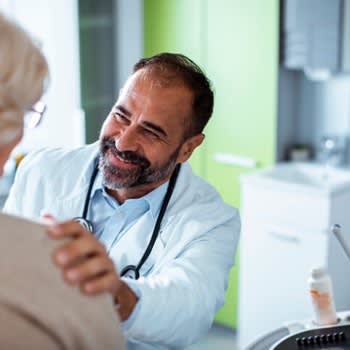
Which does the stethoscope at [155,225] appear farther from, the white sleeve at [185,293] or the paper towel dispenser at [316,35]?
the paper towel dispenser at [316,35]

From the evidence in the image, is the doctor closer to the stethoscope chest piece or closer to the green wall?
the stethoscope chest piece

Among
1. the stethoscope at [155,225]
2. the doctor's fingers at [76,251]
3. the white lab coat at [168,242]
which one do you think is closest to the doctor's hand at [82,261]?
the doctor's fingers at [76,251]

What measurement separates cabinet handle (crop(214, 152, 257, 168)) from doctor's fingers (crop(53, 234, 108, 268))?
2.50m

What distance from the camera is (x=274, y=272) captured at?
321 cm

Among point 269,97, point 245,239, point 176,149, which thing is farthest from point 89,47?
point 176,149

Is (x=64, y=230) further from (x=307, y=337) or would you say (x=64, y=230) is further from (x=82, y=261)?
(x=307, y=337)

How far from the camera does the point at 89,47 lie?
3.77 meters

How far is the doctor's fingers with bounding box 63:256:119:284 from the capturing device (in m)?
0.90

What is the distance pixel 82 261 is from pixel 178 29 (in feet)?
9.05

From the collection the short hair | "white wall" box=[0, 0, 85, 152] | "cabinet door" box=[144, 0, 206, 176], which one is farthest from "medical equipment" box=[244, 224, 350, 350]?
"white wall" box=[0, 0, 85, 152]

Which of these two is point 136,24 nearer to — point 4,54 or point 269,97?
point 269,97

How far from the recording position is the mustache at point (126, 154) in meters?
1.62

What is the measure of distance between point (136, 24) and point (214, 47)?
1.57 ft

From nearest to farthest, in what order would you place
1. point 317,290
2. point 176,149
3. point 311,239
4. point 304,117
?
point 317,290
point 176,149
point 311,239
point 304,117
